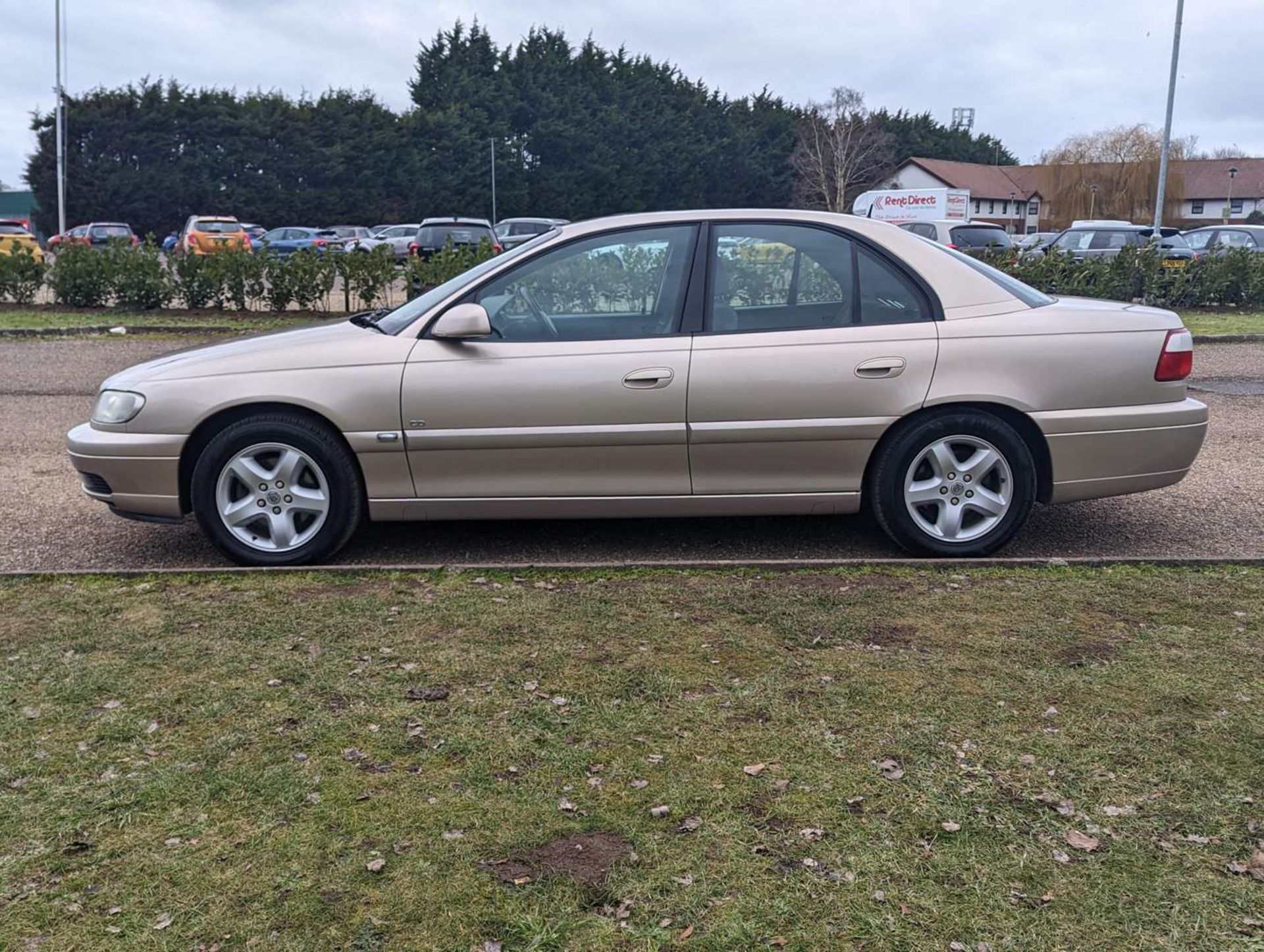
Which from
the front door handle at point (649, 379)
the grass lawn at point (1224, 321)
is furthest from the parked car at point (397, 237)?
the front door handle at point (649, 379)

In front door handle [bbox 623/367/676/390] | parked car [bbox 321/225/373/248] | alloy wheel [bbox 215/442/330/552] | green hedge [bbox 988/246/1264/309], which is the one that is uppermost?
parked car [bbox 321/225/373/248]

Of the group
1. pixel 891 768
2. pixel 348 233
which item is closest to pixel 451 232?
pixel 891 768

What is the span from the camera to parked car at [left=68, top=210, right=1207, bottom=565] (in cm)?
530

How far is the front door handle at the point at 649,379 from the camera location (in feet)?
17.3

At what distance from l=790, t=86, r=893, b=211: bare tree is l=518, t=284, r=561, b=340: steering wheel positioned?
228ft

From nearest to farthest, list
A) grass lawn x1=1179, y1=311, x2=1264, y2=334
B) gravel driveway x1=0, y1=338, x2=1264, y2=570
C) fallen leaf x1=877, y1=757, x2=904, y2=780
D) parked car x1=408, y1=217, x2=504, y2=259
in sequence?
1. fallen leaf x1=877, y1=757, x2=904, y2=780
2. gravel driveway x1=0, y1=338, x2=1264, y2=570
3. grass lawn x1=1179, y1=311, x2=1264, y2=334
4. parked car x1=408, y1=217, x2=504, y2=259

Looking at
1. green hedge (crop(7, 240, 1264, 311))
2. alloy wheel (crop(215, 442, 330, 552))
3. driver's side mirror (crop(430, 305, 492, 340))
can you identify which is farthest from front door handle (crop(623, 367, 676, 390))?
green hedge (crop(7, 240, 1264, 311))

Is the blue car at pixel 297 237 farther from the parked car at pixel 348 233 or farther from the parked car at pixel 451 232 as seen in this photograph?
the parked car at pixel 451 232

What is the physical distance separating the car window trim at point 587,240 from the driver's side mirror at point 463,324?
0.19 ft

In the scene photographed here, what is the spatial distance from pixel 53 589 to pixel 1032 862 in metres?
4.18

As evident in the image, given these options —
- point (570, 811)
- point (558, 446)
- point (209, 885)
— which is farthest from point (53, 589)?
point (570, 811)

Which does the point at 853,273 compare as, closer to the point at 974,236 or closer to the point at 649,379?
the point at 649,379

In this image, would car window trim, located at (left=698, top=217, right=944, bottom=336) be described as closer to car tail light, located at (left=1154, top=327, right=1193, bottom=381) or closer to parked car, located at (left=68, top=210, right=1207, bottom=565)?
parked car, located at (left=68, top=210, right=1207, bottom=565)

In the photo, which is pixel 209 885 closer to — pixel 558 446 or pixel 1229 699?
pixel 558 446
